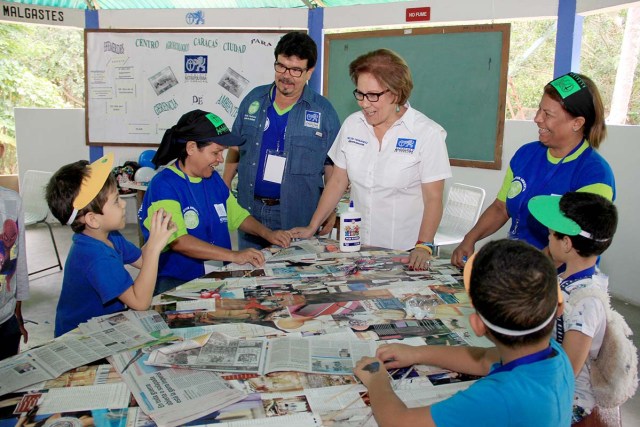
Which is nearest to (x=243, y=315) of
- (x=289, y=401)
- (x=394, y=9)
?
(x=289, y=401)

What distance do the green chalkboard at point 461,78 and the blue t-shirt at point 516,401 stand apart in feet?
13.3

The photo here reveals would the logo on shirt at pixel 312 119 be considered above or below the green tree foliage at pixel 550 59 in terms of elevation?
below

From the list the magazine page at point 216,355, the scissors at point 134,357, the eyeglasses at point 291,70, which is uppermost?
the eyeglasses at point 291,70

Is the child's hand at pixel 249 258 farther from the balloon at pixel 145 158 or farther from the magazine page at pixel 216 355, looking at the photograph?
the balloon at pixel 145 158

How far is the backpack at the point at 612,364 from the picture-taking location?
56.7 inches

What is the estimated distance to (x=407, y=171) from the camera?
254cm

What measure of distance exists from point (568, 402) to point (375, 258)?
136 cm

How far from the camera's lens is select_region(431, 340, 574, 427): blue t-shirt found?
3.51 feet

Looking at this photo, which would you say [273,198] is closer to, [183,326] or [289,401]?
[183,326]

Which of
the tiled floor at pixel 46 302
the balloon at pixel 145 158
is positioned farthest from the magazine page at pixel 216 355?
the balloon at pixel 145 158

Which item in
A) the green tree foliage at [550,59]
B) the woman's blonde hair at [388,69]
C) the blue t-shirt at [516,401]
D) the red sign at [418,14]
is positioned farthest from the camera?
the green tree foliage at [550,59]

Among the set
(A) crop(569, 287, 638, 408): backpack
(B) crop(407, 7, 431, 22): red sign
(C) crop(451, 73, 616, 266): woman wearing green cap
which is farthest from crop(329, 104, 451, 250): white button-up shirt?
(B) crop(407, 7, 431, 22): red sign

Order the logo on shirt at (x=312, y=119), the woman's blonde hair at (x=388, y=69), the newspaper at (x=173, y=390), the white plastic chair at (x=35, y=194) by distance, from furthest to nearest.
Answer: the white plastic chair at (x=35, y=194)
the logo on shirt at (x=312, y=119)
the woman's blonde hair at (x=388, y=69)
the newspaper at (x=173, y=390)

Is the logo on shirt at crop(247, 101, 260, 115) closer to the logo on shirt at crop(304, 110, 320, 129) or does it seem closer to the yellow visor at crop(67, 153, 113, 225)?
the logo on shirt at crop(304, 110, 320, 129)
